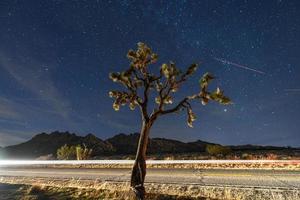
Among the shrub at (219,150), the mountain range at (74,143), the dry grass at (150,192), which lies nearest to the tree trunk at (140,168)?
the dry grass at (150,192)

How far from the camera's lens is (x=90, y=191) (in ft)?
55.3

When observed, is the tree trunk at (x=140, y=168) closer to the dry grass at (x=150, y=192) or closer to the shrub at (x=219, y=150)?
the dry grass at (x=150, y=192)

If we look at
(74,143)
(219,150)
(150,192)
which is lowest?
(150,192)

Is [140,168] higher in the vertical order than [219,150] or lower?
lower

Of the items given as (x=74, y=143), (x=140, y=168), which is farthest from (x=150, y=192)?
(x=74, y=143)

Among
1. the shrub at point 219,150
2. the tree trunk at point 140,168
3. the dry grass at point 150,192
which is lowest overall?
the dry grass at point 150,192

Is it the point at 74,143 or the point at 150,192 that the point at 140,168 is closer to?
the point at 150,192

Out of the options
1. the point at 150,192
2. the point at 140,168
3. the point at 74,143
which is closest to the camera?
the point at 150,192

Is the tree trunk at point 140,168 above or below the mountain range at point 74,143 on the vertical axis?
below

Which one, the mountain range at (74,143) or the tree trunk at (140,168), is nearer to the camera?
the tree trunk at (140,168)

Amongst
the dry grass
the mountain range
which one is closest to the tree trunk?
the dry grass

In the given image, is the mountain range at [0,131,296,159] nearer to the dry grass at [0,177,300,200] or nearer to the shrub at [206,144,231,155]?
the shrub at [206,144,231,155]

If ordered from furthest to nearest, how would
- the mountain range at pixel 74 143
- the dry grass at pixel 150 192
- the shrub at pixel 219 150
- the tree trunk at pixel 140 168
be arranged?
the mountain range at pixel 74 143 → the shrub at pixel 219 150 → the tree trunk at pixel 140 168 → the dry grass at pixel 150 192

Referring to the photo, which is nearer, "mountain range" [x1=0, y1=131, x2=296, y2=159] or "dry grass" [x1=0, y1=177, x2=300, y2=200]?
"dry grass" [x1=0, y1=177, x2=300, y2=200]
